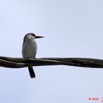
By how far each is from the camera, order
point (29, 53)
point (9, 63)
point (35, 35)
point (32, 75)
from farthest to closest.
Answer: point (35, 35)
point (29, 53)
point (32, 75)
point (9, 63)

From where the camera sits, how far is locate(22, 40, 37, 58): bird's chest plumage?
882 centimetres

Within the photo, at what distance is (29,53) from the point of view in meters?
8.89

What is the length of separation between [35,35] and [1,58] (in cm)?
519

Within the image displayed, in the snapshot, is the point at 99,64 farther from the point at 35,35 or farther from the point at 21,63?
the point at 35,35

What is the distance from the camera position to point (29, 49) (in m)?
9.12

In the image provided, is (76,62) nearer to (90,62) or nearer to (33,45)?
(90,62)

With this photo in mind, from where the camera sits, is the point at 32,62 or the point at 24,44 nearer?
the point at 32,62

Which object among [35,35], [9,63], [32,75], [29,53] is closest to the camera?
[9,63]

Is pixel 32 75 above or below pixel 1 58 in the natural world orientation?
below

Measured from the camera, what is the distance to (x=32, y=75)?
6758 millimetres

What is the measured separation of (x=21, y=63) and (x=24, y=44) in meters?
5.32

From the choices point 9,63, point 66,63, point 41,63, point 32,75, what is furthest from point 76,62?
point 32,75

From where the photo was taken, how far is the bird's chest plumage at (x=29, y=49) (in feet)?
28.9

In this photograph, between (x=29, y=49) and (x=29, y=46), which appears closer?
(x=29, y=49)
